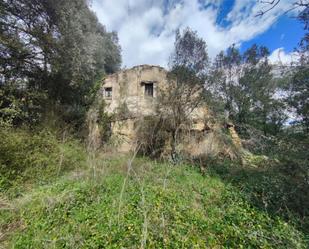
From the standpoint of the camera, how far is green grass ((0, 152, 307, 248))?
2.56 m

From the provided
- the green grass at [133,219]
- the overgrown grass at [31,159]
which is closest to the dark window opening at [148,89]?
the overgrown grass at [31,159]

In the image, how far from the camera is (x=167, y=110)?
7750mm

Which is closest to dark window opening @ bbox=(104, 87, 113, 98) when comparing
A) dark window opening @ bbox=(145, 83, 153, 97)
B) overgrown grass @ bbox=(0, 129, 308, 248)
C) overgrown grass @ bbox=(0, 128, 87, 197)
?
dark window opening @ bbox=(145, 83, 153, 97)

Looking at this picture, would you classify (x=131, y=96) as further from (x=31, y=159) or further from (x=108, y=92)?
(x=31, y=159)

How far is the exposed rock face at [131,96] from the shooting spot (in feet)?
29.7

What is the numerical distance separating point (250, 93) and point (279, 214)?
1646 centimetres

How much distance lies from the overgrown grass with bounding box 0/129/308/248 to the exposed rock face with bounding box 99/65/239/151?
4.73 meters

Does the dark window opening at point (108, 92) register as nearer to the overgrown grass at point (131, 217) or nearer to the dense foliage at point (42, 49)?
the dense foliage at point (42, 49)

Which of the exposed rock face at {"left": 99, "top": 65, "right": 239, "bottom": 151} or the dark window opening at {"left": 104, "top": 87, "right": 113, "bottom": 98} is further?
the dark window opening at {"left": 104, "top": 87, "right": 113, "bottom": 98}

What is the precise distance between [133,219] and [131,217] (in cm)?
6

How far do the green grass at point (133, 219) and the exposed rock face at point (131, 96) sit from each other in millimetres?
4863

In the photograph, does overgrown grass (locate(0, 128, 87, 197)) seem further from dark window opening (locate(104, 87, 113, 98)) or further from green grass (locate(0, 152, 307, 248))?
dark window opening (locate(104, 87, 113, 98))

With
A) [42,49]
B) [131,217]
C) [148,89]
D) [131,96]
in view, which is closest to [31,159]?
[131,217]

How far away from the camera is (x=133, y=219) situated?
2916 mm
